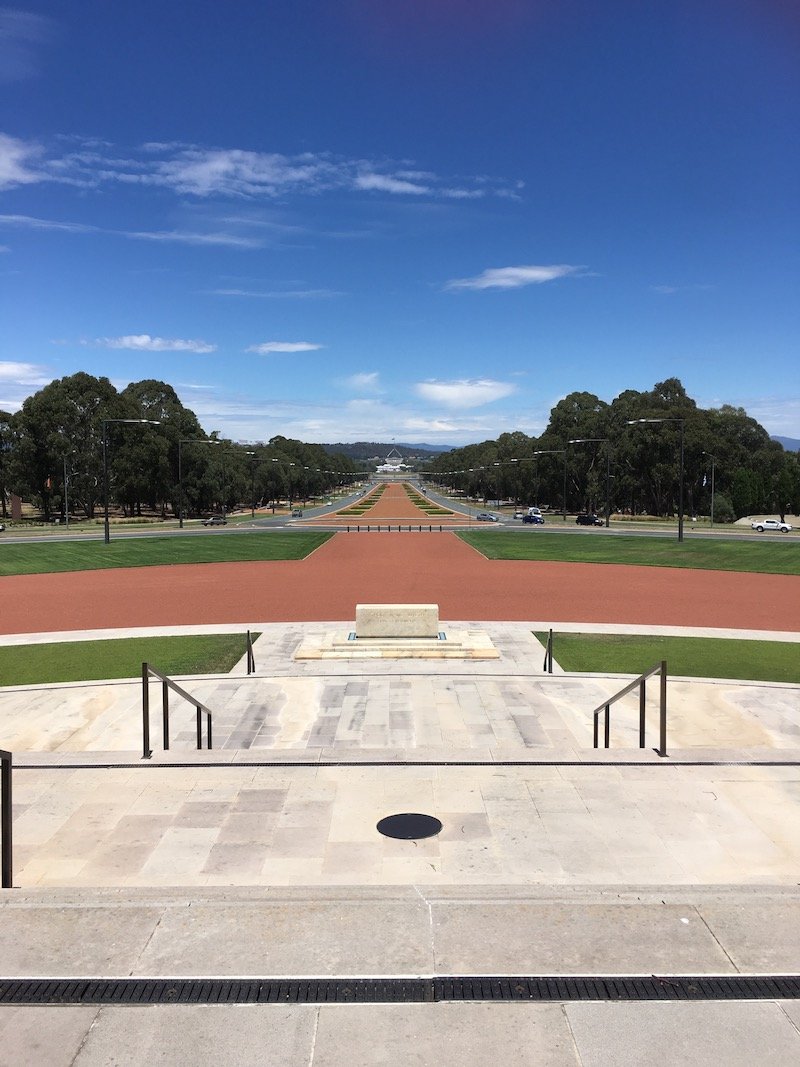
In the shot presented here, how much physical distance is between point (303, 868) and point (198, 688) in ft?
32.3

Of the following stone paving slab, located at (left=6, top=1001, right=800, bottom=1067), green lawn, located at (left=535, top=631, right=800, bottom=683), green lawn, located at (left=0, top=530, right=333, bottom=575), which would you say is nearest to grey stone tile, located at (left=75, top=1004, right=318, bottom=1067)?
stone paving slab, located at (left=6, top=1001, right=800, bottom=1067)

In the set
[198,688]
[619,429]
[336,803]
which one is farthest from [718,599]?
[619,429]

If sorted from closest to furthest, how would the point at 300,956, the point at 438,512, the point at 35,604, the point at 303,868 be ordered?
the point at 300,956 → the point at 303,868 → the point at 35,604 → the point at 438,512

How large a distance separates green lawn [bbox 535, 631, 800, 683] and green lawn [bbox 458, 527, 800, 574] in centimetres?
2031

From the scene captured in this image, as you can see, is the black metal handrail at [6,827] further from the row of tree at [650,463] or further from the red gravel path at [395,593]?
the row of tree at [650,463]

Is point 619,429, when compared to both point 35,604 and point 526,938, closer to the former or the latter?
point 35,604

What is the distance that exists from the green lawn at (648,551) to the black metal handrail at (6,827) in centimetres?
3851

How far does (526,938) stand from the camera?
5.99m

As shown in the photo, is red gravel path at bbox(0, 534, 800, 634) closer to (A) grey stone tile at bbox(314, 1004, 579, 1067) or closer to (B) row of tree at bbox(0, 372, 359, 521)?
(A) grey stone tile at bbox(314, 1004, 579, 1067)

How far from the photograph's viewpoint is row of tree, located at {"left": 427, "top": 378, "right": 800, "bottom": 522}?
91938 millimetres

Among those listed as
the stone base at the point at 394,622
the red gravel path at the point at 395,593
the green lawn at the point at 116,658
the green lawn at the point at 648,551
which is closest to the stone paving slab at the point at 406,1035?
the green lawn at the point at 116,658

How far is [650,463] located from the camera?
303 feet

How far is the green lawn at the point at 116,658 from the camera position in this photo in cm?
1823

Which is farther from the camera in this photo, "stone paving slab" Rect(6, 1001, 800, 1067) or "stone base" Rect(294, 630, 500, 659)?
"stone base" Rect(294, 630, 500, 659)
